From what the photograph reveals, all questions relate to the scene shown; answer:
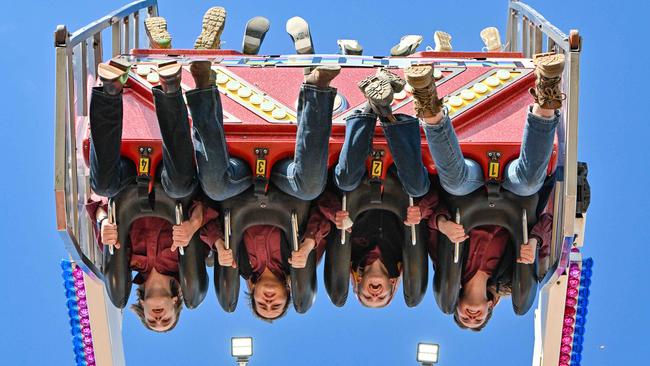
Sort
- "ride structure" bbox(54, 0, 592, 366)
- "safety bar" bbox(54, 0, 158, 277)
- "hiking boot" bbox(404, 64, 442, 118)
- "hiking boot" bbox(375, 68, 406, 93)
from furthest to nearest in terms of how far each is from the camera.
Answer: "ride structure" bbox(54, 0, 592, 366)
"safety bar" bbox(54, 0, 158, 277)
"hiking boot" bbox(375, 68, 406, 93)
"hiking boot" bbox(404, 64, 442, 118)

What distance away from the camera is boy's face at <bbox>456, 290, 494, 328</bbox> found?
15.1 m

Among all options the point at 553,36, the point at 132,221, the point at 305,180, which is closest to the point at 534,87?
the point at 553,36

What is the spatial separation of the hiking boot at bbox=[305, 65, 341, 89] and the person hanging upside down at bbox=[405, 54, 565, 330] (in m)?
0.53

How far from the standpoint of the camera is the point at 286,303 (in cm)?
1523

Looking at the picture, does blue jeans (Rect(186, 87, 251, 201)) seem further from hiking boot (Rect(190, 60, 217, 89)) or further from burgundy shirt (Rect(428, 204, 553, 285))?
burgundy shirt (Rect(428, 204, 553, 285))

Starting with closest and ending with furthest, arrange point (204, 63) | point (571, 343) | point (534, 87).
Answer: point (204, 63)
point (534, 87)
point (571, 343)

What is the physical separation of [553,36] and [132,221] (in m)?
3.53

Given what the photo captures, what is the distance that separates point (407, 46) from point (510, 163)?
102 inches

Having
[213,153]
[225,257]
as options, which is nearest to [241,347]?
[225,257]

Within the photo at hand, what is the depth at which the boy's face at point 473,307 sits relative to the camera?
49.7 ft

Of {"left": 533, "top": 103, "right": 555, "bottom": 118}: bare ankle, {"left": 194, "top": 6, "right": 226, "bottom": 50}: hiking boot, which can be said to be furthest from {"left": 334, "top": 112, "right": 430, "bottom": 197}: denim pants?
{"left": 194, "top": 6, "right": 226, "bottom": 50}: hiking boot

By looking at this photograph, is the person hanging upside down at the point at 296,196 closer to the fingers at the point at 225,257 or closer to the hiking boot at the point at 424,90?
the fingers at the point at 225,257

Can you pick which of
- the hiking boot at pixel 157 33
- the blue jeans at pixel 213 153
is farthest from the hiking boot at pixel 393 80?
the hiking boot at pixel 157 33

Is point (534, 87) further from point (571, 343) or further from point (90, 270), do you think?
point (90, 270)
